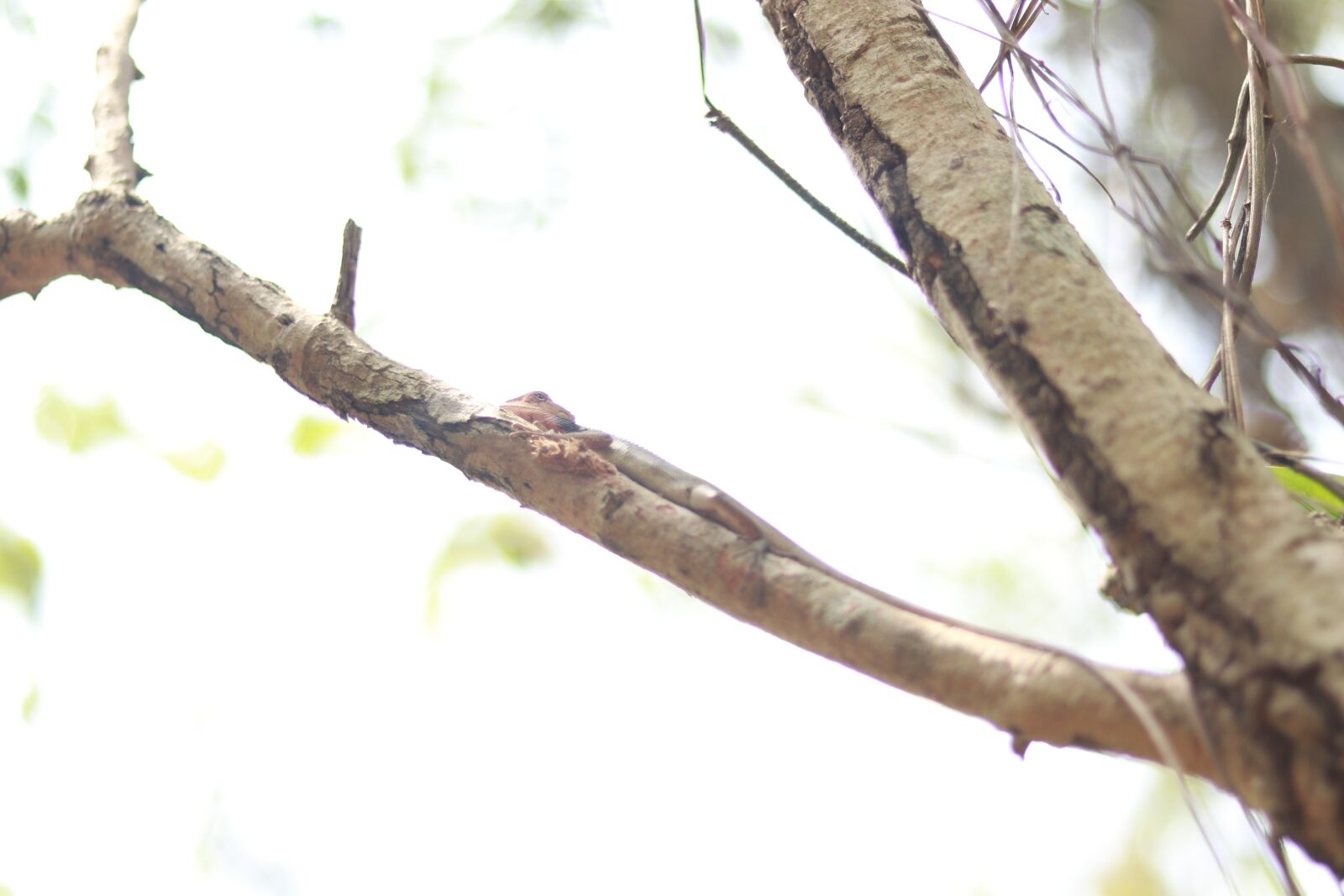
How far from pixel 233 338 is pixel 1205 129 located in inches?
119

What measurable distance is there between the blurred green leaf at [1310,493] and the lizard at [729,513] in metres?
0.50

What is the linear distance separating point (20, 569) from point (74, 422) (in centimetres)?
48

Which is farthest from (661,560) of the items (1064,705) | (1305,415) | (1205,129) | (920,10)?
(1205,129)

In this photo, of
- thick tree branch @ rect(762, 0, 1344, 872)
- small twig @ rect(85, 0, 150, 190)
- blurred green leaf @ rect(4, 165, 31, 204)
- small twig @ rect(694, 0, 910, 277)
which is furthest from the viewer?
blurred green leaf @ rect(4, 165, 31, 204)

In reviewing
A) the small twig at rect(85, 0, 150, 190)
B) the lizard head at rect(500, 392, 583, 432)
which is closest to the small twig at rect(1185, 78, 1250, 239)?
the lizard head at rect(500, 392, 583, 432)

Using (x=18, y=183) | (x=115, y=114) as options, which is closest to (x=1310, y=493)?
(x=115, y=114)

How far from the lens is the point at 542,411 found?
1.12 m

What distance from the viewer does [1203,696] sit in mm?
545

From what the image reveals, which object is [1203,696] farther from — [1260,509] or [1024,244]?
[1024,244]

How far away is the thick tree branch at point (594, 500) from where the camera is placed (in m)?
0.60

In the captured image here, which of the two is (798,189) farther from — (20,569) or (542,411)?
(20,569)

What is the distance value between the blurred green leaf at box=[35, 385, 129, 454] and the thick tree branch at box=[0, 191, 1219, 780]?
4.92 feet

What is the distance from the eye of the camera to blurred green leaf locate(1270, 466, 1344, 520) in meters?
0.97

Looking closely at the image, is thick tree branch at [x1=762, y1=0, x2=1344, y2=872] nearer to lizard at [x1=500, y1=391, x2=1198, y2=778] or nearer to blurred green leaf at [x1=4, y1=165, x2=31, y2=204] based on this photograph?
lizard at [x1=500, y1=391, x2=1198, y2=778]
